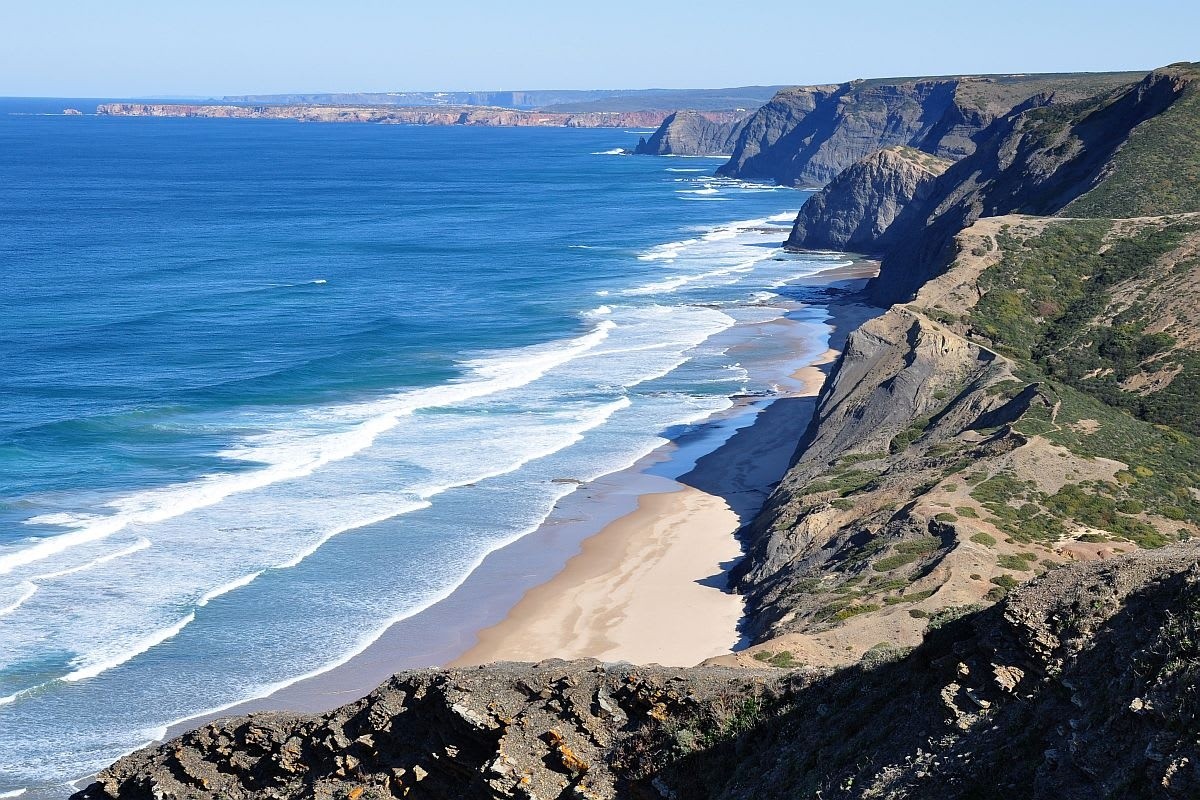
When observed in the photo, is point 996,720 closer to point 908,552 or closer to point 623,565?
point 908,552

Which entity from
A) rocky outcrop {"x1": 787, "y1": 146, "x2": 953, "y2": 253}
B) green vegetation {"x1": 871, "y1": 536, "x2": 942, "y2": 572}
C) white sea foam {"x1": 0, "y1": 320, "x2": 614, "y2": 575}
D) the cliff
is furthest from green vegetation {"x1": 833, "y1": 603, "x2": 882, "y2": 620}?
rocky outcrop {"x1": 787, "y1": 146, "x2": 953, "y2": 253}

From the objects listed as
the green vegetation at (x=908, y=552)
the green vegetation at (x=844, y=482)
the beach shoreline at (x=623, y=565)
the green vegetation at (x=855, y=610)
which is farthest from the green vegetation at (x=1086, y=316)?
the green vegetation at (x=855, y=610)

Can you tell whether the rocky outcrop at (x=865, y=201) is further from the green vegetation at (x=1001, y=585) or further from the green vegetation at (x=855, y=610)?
the green vegetation at (x=855, y=610)

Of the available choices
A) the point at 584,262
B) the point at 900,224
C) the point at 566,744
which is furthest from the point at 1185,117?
the point at 566,744

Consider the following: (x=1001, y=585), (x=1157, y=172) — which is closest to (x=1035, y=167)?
(x=1157, y=172)

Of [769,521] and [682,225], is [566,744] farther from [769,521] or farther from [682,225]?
[682,225]

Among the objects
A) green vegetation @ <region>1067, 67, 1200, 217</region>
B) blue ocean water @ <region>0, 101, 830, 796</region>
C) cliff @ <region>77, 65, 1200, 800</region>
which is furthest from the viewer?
green vegetation @ <region>1067, 67, 1200, 217</region>

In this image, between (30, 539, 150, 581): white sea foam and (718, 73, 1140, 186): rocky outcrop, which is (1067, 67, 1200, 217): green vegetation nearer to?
(30, 539, 150, 581): white sea foam
